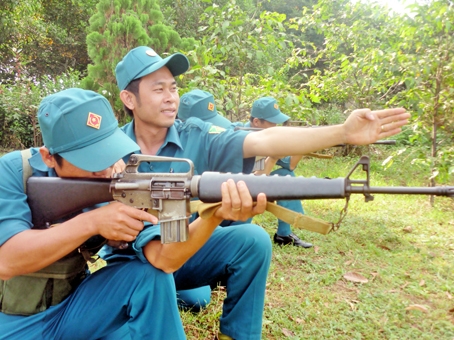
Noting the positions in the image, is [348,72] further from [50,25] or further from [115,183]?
[50,25]

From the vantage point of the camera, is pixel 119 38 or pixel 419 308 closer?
pixel 419 308

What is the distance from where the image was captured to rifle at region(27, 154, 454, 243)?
163cm

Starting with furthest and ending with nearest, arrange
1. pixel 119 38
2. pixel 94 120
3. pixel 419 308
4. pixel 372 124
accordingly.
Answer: pixel 119 38 < pixel 419 308 < pixel 372 124 < pixel 94 120

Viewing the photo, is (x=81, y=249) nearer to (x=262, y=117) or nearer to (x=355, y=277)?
(x=355, y=277)

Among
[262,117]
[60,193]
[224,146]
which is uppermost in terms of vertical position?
[262,117]

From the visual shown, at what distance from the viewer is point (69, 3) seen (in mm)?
14844

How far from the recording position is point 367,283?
334 cm

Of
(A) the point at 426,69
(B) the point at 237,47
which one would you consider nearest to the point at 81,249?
(B) the point at 237,47

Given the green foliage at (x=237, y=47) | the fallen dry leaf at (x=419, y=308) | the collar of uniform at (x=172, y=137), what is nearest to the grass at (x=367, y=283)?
the fallen dry leaf at (x=419, y=308)

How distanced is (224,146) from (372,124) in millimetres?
872

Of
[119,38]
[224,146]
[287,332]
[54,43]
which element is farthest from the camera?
[54,43]

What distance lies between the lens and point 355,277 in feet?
11.3

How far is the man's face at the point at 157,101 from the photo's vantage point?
8.00 ft

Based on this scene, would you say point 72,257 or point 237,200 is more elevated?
point 237,200
